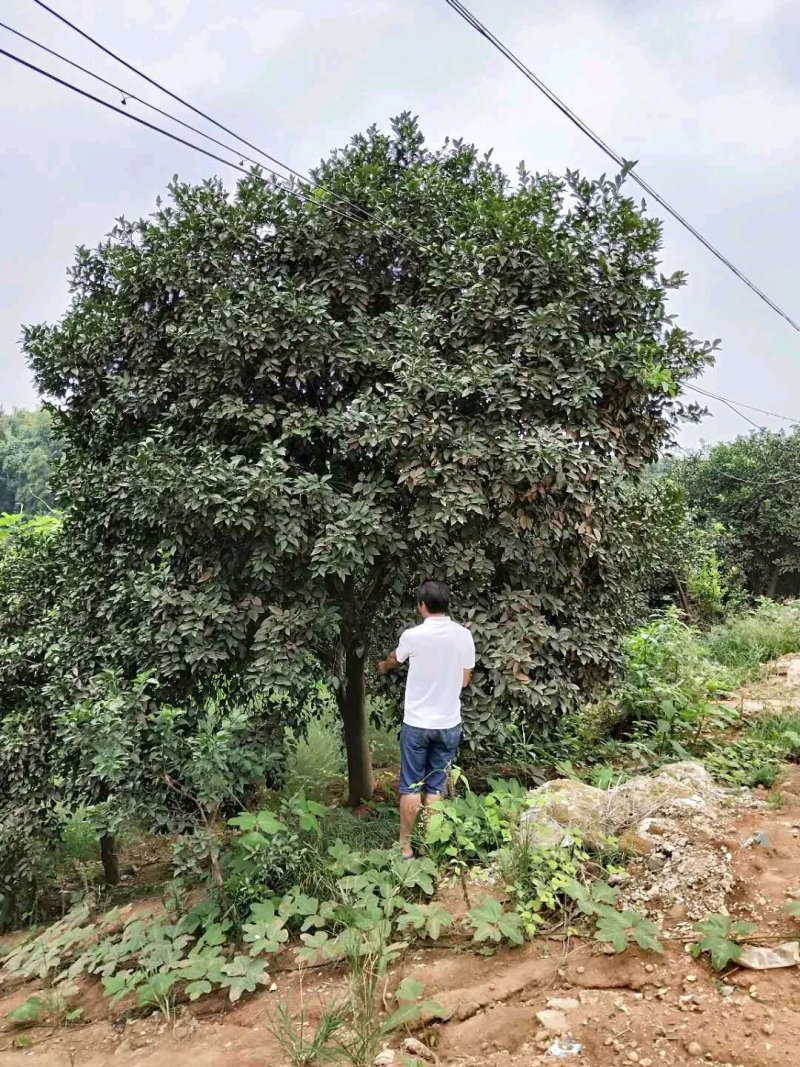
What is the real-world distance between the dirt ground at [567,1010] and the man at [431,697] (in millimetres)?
977

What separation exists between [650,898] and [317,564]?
2.38m

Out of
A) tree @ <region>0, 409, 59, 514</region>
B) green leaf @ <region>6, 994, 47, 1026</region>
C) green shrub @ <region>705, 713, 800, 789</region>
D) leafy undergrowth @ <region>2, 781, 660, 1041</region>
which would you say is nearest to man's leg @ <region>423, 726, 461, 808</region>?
leafy undergrowth @ <region>2, 781, 660, 1041</region>

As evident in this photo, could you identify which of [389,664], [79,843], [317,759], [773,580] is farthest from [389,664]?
[773,580]

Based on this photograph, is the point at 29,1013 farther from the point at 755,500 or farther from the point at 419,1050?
the point at 755,500

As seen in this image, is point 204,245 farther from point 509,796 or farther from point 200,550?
point 509,796

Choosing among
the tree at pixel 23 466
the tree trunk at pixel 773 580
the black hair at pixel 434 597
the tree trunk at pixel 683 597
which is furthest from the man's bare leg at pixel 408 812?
the tree at pixel 23 466

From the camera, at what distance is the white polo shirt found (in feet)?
12.9

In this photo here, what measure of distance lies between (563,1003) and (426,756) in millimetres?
1590

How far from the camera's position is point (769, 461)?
16516 mm

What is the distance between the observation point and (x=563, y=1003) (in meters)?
2.57

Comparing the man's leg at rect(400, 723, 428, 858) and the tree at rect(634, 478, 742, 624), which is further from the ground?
the tree at rect(634, 478, 742, 624)

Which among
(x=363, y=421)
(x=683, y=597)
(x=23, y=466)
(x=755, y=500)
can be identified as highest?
(x=23, y=466)

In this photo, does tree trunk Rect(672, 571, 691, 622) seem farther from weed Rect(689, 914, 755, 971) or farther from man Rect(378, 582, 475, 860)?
weed Rect(689, 914, 755, 971)

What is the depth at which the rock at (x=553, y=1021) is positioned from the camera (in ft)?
7.96
